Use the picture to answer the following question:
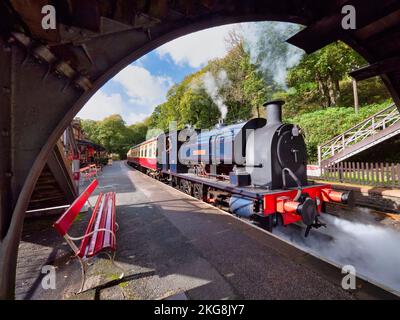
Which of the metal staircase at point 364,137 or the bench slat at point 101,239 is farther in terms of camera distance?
the metal staircase at point 364,137

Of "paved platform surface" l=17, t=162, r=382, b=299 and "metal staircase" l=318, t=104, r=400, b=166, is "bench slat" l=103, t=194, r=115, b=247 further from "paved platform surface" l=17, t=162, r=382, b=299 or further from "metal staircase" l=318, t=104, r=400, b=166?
"metal staircase" l=318, t=104, r=400, b=166

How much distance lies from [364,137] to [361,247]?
889 centimetres

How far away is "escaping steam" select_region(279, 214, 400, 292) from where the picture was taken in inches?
146

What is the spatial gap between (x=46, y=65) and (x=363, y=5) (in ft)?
10.5

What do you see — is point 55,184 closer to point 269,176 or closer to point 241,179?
point 241,179

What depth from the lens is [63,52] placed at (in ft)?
5.72

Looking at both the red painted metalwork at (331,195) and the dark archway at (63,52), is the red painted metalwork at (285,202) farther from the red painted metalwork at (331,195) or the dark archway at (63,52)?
the dark archway at (63,52)

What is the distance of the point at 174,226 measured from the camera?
480 centimetres

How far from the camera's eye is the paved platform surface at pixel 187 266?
100 inches

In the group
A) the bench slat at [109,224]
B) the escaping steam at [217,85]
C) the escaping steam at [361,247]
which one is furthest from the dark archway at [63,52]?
the escaping steam at [217,85]

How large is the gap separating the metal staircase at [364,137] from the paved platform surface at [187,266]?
8740 millimetres

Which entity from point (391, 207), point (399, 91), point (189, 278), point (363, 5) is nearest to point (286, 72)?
point (391, 207)

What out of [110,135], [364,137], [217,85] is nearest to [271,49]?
[217,85]

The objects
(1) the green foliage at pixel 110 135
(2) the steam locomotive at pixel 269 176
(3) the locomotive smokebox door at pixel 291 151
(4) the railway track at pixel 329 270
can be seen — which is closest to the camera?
(4) the railway track at pixel 329 270
